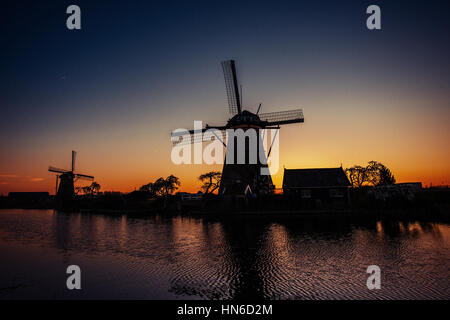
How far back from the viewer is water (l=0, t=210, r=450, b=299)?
7.96m

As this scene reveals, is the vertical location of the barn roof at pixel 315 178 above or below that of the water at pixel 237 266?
above

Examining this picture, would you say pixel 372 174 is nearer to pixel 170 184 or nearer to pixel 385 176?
pixel 385 176

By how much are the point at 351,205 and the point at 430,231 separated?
550 inches

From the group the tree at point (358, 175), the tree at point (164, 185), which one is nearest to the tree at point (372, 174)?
the tree at point (358, 175)

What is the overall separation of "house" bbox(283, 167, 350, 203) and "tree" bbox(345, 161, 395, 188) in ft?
91.3

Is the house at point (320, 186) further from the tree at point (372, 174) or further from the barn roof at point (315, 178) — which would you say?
the tree at point (372, 174)

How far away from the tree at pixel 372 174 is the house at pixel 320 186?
27.8 m

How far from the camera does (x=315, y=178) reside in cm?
3697

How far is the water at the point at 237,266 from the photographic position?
796 cm

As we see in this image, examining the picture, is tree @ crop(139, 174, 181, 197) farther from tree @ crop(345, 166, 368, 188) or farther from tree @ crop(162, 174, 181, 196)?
tree @ crop(345, 166, 368, 188)

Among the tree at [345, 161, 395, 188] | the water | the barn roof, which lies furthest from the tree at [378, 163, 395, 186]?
A: the water

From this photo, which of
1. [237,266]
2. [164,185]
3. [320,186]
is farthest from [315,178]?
[164,185]

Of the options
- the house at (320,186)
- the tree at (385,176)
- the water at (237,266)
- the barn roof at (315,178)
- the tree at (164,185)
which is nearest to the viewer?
the water at (237,266)

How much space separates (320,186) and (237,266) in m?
28.5
